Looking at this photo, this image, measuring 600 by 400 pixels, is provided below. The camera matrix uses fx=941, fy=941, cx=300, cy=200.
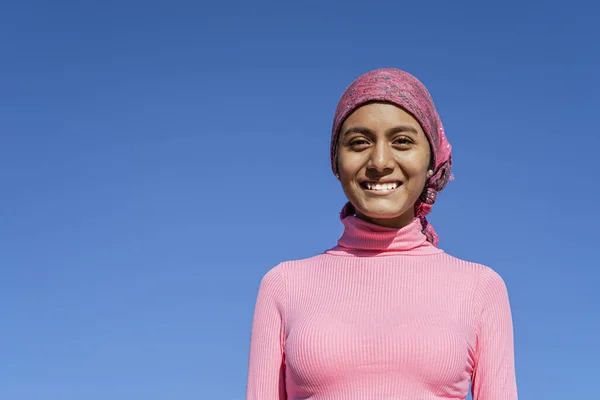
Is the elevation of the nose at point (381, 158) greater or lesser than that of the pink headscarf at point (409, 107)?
lesser

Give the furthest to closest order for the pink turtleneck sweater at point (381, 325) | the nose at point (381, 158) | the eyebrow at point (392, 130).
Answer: the eyebrow at point (392, 130)
the nose at point (381, 158)
the pink turtleneck sweater at point (381, 325)

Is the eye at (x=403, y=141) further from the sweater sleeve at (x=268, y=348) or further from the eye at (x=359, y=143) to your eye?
the sweater sleeve at (x=268, y=348)

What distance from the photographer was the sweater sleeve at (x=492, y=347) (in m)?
6.26

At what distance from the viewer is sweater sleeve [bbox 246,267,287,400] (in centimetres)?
645

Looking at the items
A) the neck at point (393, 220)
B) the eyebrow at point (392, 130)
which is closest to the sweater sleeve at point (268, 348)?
the neck at point (393, 220)

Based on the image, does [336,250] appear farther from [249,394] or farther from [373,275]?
[249,394]

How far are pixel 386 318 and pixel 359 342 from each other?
0.97ft

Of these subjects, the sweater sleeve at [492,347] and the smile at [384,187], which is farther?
the smile at [384,187]

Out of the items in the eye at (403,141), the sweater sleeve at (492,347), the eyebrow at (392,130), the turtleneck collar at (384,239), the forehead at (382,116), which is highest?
the forehead at (382,116)

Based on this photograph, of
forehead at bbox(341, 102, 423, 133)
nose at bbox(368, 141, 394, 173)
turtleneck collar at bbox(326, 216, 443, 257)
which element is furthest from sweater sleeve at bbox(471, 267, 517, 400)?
forehead at bbox(341, 102, 423, 133)

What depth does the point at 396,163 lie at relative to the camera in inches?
249

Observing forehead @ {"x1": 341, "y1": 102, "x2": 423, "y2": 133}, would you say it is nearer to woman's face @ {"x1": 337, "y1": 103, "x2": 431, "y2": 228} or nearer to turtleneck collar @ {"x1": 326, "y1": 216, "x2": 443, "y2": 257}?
woman's face @ {"x1": 337, "y1": 103, "x2": 431, "y2": 228}

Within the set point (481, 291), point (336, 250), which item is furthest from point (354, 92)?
point (481, 291)

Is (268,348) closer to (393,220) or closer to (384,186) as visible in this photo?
(393,220)
